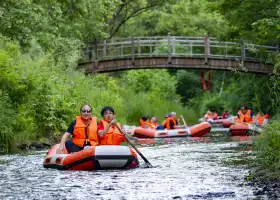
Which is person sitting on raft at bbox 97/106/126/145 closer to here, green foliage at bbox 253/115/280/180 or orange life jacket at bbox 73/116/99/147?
orange life jacket at bbox 73/116/99/147

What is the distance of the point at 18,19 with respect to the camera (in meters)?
25.4

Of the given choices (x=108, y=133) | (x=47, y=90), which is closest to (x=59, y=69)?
(x=47, y=90)

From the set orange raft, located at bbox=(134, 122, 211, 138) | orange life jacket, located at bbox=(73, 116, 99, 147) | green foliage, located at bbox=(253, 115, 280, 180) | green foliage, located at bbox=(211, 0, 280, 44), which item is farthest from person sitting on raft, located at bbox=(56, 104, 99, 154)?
green foliage, located at bbox=(211, 0, 280, 44)

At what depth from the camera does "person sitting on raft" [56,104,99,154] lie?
13.2 meters

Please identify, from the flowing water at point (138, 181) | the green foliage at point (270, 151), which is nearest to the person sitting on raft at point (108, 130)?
the flowing water at point (138, 181)

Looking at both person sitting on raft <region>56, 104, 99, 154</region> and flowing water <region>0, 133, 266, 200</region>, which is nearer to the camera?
flowing water <region>0, 133, 266, 200</region>

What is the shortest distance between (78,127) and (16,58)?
29.6 ft

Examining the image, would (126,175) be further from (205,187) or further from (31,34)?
(31,34)

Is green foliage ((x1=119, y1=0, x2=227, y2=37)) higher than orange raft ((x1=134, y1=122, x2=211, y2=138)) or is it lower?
higher

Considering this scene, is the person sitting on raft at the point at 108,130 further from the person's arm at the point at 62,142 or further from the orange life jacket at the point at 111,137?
the person's arm at the point at 62,142

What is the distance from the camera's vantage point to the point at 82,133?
13281 mm

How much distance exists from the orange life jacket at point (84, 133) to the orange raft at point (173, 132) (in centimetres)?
1204

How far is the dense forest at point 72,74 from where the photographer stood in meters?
18.0

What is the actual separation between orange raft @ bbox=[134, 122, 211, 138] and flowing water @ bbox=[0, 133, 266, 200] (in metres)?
9.87
